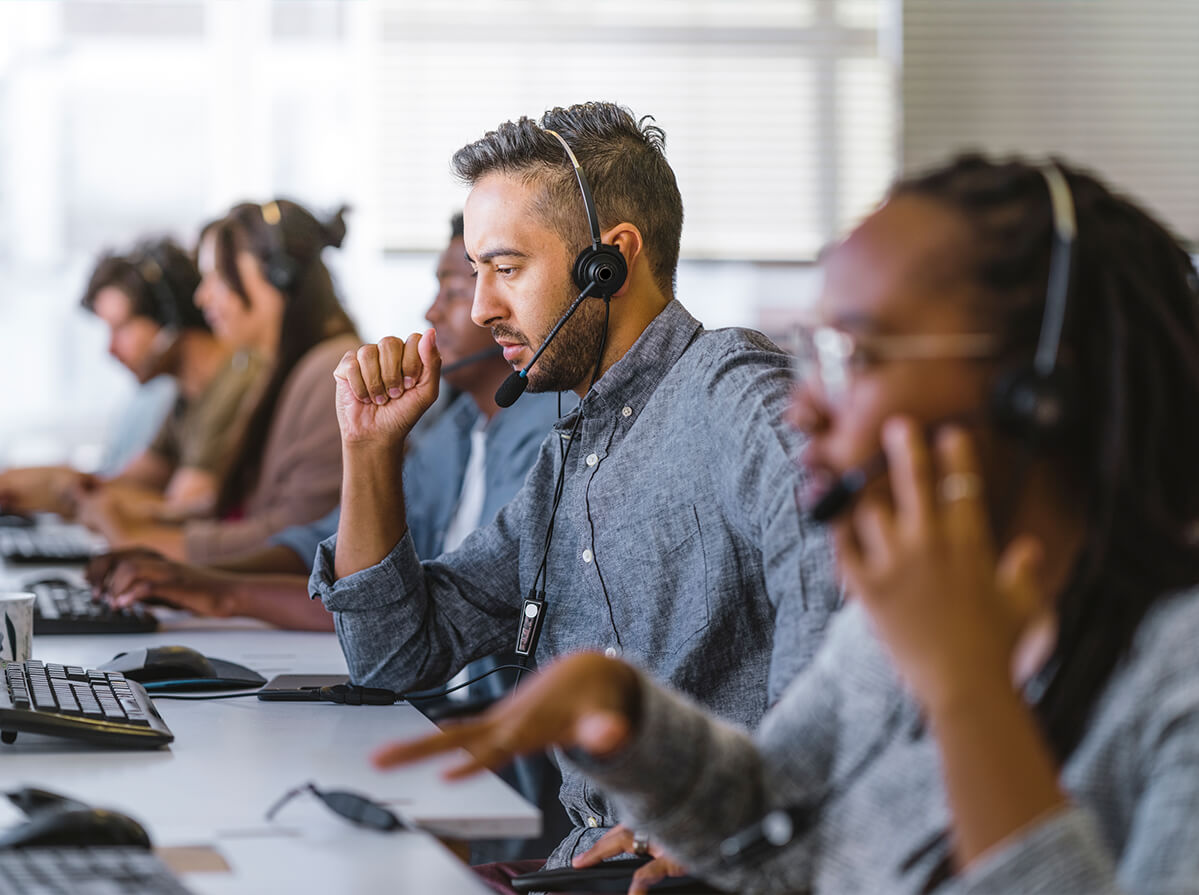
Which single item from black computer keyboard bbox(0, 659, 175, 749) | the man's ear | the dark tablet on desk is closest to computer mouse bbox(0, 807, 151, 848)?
black computer keyboard bbox(0, 659, 175, 749)

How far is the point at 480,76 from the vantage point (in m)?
3.74

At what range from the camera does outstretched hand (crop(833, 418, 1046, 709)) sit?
64 cm

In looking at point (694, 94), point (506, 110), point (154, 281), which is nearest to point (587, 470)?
point (506, 110)

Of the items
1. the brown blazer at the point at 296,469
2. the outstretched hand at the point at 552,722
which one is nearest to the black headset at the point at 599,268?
the outstretched hand at the point at 552,722

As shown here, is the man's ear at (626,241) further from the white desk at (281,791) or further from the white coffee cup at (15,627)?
the white coffee cup at (15,627)

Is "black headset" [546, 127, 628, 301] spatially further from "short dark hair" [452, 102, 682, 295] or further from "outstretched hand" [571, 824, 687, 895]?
"outstretched hand" [571, 824, 687, 895]

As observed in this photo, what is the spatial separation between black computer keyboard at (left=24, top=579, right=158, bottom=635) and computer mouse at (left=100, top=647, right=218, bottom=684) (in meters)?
0.33

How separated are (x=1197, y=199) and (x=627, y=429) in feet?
10.0

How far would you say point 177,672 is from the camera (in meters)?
1.40

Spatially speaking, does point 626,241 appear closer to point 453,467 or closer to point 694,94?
point 453,467

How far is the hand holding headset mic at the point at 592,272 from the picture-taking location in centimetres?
143

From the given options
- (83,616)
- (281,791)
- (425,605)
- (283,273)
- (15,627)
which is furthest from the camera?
(283,273)

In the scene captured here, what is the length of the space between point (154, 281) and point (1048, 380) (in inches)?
138

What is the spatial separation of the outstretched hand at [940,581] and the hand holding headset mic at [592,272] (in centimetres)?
79
